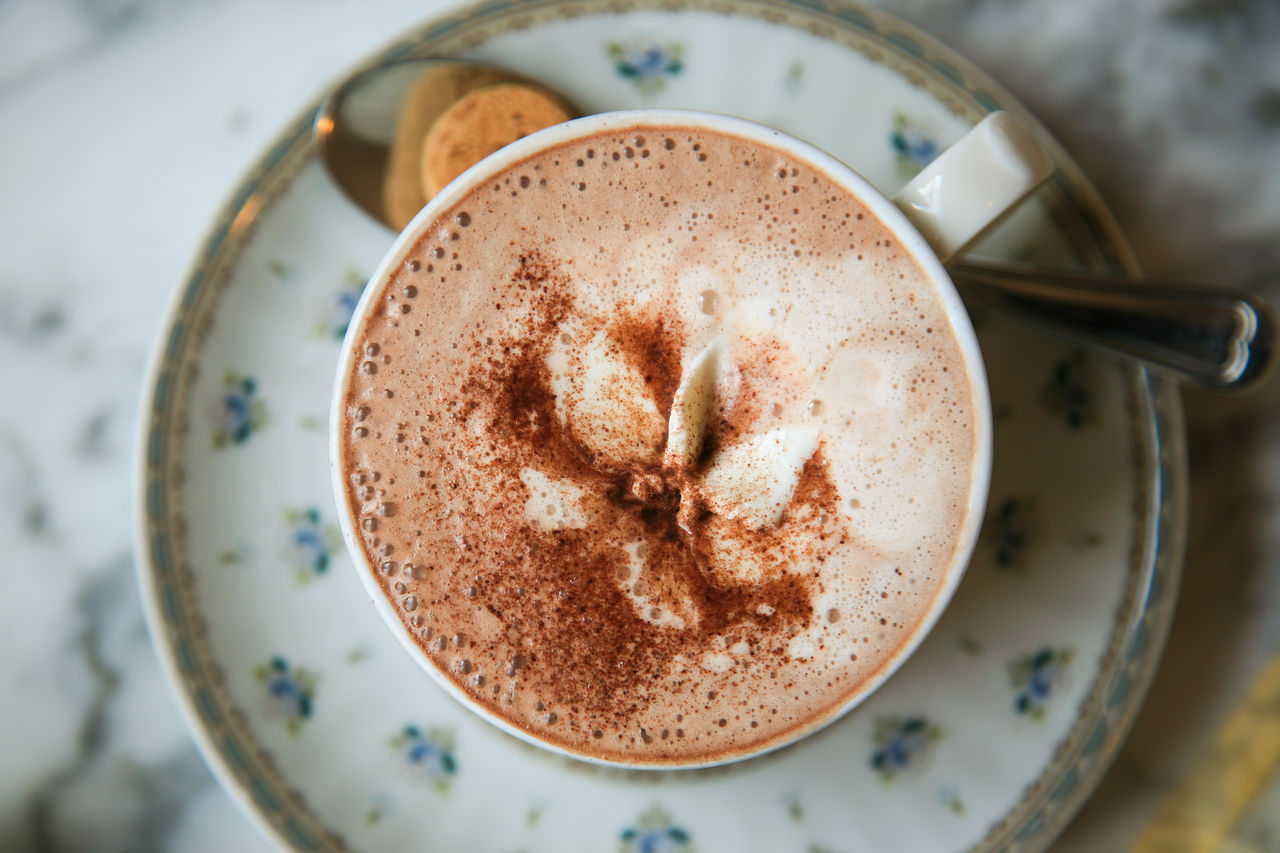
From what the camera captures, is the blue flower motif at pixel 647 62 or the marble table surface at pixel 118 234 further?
the marble table surface at pixel 118 234

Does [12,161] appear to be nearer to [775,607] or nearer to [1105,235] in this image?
[775,607]

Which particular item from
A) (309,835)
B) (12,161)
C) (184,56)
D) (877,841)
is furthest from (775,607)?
(12,161)

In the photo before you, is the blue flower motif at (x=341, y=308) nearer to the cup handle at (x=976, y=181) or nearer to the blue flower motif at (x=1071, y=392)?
the cup handle at (x=976, y=181)

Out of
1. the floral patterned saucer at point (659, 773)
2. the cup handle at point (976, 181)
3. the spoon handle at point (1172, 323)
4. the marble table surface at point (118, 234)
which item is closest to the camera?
the cup handle at point (976, 181)

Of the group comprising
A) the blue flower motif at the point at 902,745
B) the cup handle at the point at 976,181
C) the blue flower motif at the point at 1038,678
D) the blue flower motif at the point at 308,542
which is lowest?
the blue flower motif at the point at 308,542

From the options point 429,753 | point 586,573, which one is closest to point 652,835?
point 429,753

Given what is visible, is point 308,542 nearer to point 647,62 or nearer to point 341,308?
point 341,308

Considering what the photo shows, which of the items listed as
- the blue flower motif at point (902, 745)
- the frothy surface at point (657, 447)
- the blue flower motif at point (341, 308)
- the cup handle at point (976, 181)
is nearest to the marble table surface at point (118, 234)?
the blue flower motif at point (341, 308)
